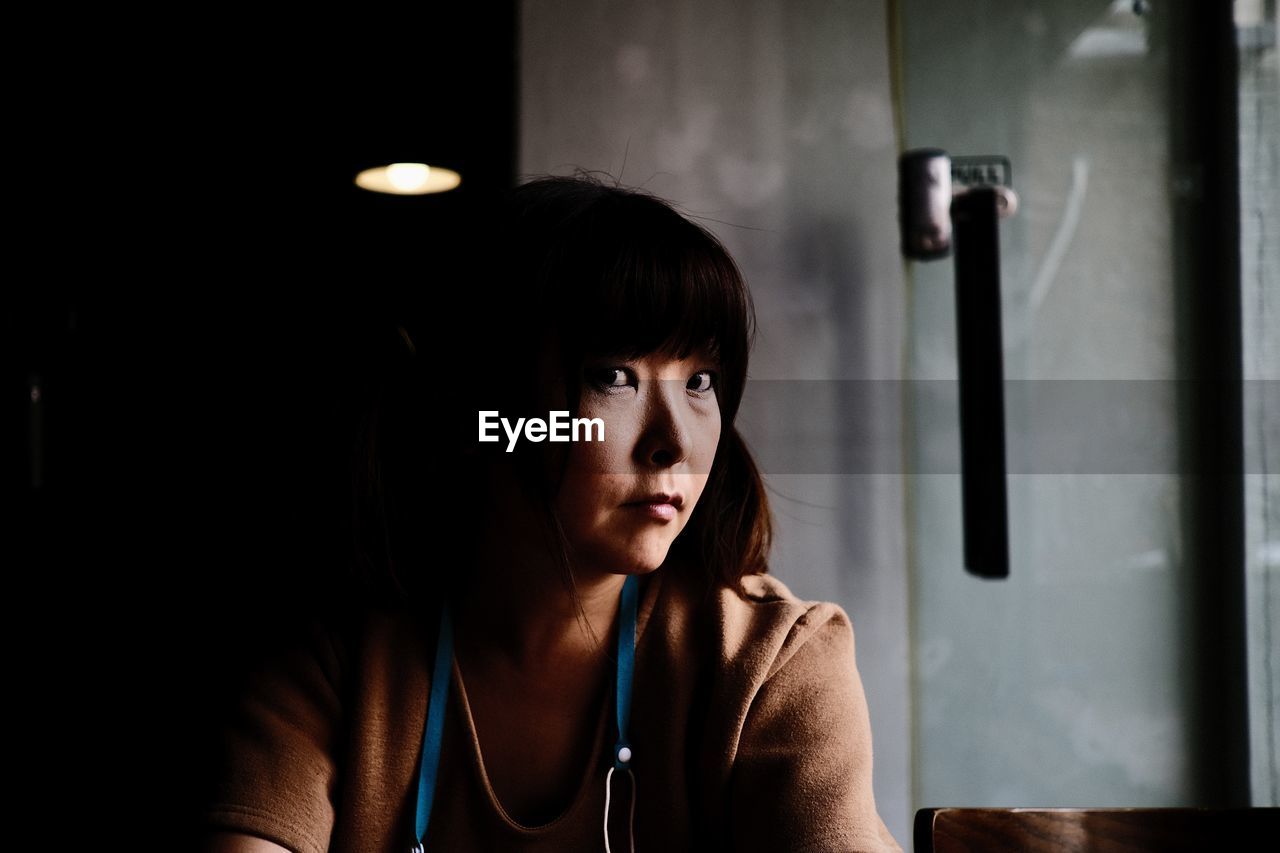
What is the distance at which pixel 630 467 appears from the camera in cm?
58

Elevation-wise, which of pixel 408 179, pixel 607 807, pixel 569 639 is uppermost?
pixel 408 179

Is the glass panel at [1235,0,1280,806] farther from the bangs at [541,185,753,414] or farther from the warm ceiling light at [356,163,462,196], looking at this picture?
the warm ceiling light at [356,163,462,196]

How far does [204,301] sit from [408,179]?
0.24 m

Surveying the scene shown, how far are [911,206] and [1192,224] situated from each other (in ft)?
0.94

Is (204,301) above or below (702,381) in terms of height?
above

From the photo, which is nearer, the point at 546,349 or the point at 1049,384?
the point at 546,349

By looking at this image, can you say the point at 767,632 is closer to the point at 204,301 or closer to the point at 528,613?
the point at 528,613

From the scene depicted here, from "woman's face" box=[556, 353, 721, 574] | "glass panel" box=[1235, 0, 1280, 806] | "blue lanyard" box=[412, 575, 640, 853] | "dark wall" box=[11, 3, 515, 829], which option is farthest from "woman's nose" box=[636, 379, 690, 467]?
"glass panel" box=[1235, 0, 1280, 806]

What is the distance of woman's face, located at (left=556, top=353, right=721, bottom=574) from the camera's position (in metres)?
0.58

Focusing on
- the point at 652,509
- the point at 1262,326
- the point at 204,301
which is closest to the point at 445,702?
the point at 652,509

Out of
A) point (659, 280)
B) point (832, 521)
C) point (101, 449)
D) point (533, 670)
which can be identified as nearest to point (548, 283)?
point (659, 280)

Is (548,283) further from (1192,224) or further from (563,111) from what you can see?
(1192,224)

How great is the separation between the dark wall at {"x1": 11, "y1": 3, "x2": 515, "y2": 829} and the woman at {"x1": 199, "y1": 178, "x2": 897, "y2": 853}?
0.27m

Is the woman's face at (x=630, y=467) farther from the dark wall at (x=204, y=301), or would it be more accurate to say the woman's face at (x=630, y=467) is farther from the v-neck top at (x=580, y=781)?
the dark wall at (x=204, y=301)
